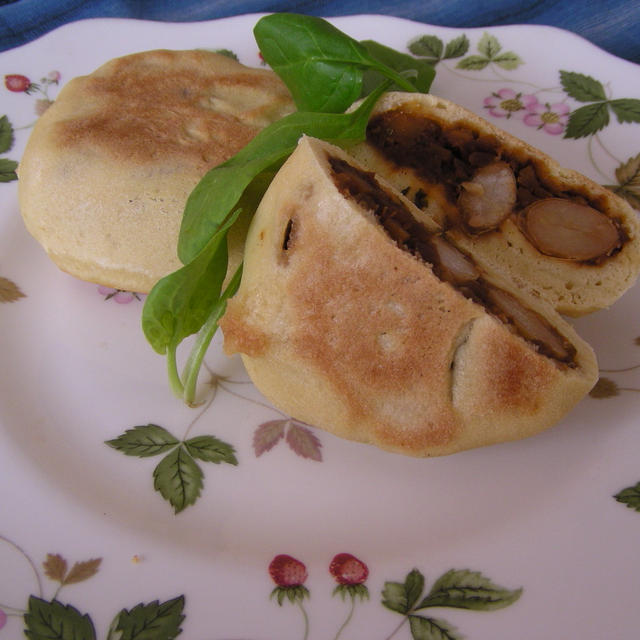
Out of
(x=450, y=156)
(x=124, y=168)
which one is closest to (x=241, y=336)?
(x=124, y=168)

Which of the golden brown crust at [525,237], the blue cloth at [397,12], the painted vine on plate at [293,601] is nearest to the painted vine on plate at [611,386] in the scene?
the golden brown crust at [525,237]

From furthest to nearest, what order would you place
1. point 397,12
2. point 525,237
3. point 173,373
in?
point 397,12 < point 525,237 < point 173,373

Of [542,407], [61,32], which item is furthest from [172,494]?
[61,32]

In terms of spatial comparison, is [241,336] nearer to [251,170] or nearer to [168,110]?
[251,170]

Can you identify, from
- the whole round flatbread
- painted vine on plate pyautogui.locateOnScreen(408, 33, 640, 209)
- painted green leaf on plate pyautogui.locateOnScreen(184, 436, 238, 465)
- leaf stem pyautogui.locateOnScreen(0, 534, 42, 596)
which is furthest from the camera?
painted vine on plate pyautogui.locateOnScreen(408, 33, 640, 209)

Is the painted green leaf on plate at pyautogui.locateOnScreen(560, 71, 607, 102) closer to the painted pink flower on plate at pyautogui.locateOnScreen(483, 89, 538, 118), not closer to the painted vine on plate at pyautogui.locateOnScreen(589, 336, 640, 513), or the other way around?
the painted pink flower on plate at pyautogui.locateOnScreen(483, 89, 538, 118)

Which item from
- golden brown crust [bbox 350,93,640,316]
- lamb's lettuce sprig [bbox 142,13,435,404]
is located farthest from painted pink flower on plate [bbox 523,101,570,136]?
lamb's lettuce sprig [bbox 142,13,435,404]

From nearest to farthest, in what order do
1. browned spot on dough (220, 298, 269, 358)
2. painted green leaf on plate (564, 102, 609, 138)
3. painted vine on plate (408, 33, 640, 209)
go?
browned spot on dough (220, 298, 269, 358) → painted vine on plate (408, 33, 640, 209) → painted green leaf on plate (564, 102, 609, 138)
